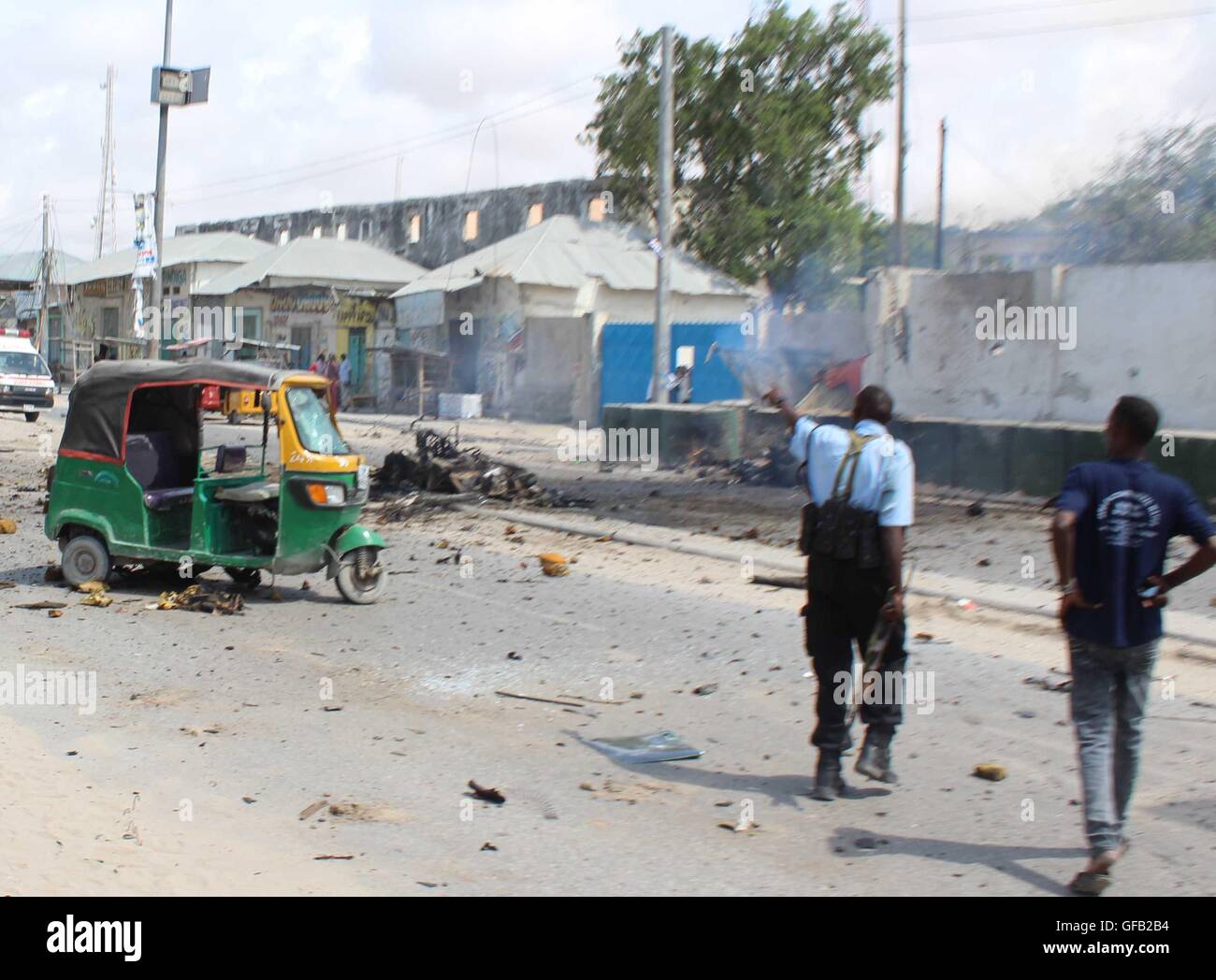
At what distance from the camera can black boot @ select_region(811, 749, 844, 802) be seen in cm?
584

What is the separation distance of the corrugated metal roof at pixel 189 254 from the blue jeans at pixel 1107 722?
174 ft

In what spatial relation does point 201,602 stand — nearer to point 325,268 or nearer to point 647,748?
point 647,748

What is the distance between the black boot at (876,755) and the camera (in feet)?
19.3

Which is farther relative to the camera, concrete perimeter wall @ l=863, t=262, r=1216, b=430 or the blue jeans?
concrete perimeter wall @ l=863, t=262, r=1216, b=430

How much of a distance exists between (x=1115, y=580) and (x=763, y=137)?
3572cm

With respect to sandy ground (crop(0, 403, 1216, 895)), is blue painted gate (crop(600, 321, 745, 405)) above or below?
above

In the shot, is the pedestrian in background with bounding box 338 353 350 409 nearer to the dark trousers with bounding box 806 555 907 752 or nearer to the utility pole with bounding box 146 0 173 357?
the utility pole with bounding box 146 0 173 357

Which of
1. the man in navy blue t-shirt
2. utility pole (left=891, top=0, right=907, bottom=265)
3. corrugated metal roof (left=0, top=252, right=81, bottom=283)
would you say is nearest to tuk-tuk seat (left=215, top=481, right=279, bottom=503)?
the man in navy blue t-shirt

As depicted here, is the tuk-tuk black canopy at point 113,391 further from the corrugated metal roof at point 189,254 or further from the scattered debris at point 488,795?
the corrugated metal roof at point 189,254

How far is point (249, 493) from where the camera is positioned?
10180 mm

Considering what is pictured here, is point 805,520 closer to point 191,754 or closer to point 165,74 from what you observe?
point 191,754

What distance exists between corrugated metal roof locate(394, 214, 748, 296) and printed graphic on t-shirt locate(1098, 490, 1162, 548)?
106 feet

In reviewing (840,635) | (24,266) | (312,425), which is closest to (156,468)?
(312,425)

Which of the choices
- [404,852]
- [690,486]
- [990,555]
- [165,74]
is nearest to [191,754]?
[404,852]
